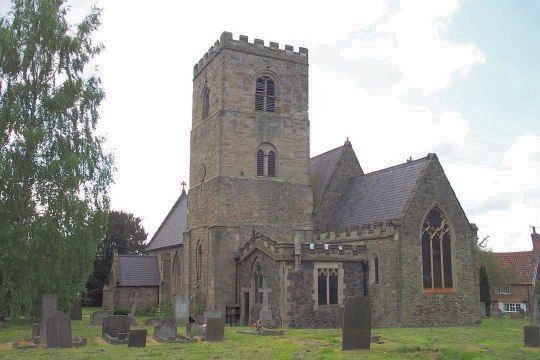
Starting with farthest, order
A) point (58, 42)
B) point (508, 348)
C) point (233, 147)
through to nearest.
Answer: point (233, 147), point (58, 42), point (508, 348)

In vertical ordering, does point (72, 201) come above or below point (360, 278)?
above

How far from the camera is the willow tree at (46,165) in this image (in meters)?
22.6

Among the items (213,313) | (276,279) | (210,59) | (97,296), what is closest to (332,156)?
(210,59)

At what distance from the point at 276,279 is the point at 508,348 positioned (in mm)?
12215

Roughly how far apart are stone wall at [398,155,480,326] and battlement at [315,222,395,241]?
72 centimetres

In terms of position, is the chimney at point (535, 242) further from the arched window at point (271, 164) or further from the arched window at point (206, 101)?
the arched window at point (206, 101)

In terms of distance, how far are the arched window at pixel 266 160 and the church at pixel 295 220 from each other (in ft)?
0.20

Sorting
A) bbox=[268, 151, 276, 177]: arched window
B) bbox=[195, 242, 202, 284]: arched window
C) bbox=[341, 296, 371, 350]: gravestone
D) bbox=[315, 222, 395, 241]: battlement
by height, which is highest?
bbox=[268, 151, 276, 177]: arched window

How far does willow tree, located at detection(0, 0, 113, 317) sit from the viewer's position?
2261 centimetres

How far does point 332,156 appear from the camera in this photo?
36875 millimetres

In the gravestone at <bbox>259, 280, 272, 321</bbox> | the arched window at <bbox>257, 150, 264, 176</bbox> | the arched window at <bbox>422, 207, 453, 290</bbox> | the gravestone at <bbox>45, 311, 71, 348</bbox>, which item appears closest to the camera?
the gravestone at <bbox>45, 311, 71, 348</bbox>

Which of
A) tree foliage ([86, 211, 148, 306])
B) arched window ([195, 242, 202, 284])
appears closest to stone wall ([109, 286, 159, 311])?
arched window ([195, 242, 202, 284])

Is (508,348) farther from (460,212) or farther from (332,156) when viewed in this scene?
(332,156)

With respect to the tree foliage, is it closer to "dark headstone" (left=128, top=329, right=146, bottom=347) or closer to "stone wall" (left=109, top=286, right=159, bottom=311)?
"stone wall" (left=109, top=286, right=159, bottom=311)
